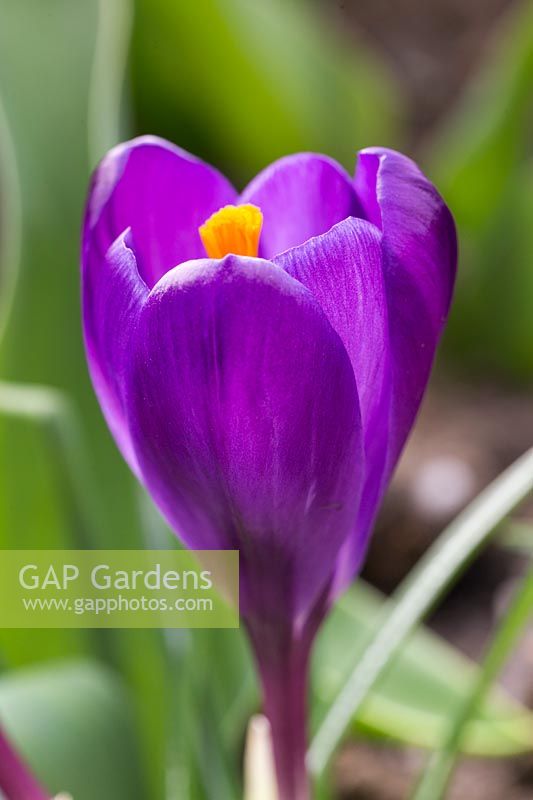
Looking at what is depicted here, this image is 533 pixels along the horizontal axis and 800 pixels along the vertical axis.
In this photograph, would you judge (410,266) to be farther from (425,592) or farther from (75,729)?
(75,729)

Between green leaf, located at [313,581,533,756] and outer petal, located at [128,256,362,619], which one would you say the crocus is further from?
green leaf, located at [313,581,533,756]

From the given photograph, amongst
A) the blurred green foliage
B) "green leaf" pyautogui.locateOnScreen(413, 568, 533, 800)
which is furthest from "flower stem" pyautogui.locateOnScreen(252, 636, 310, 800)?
the blurred green foliage

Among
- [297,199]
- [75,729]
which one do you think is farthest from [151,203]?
[75,729]

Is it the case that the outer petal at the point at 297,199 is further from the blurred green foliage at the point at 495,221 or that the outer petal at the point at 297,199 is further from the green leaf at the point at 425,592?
the blurred green foliage at the point at 495,221

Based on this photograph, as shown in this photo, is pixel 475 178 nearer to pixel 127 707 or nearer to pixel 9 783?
pixel 127 707

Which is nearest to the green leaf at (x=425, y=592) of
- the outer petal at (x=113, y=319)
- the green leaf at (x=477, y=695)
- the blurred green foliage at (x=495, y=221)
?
the green leaf at (x=477, y=695)

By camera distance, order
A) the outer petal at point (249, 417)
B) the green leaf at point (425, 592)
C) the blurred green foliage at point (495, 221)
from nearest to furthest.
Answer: the outer petal at point (249, 417)
the green leaf at point (425, 592)
the blurred green foliage at point (495, 221)
